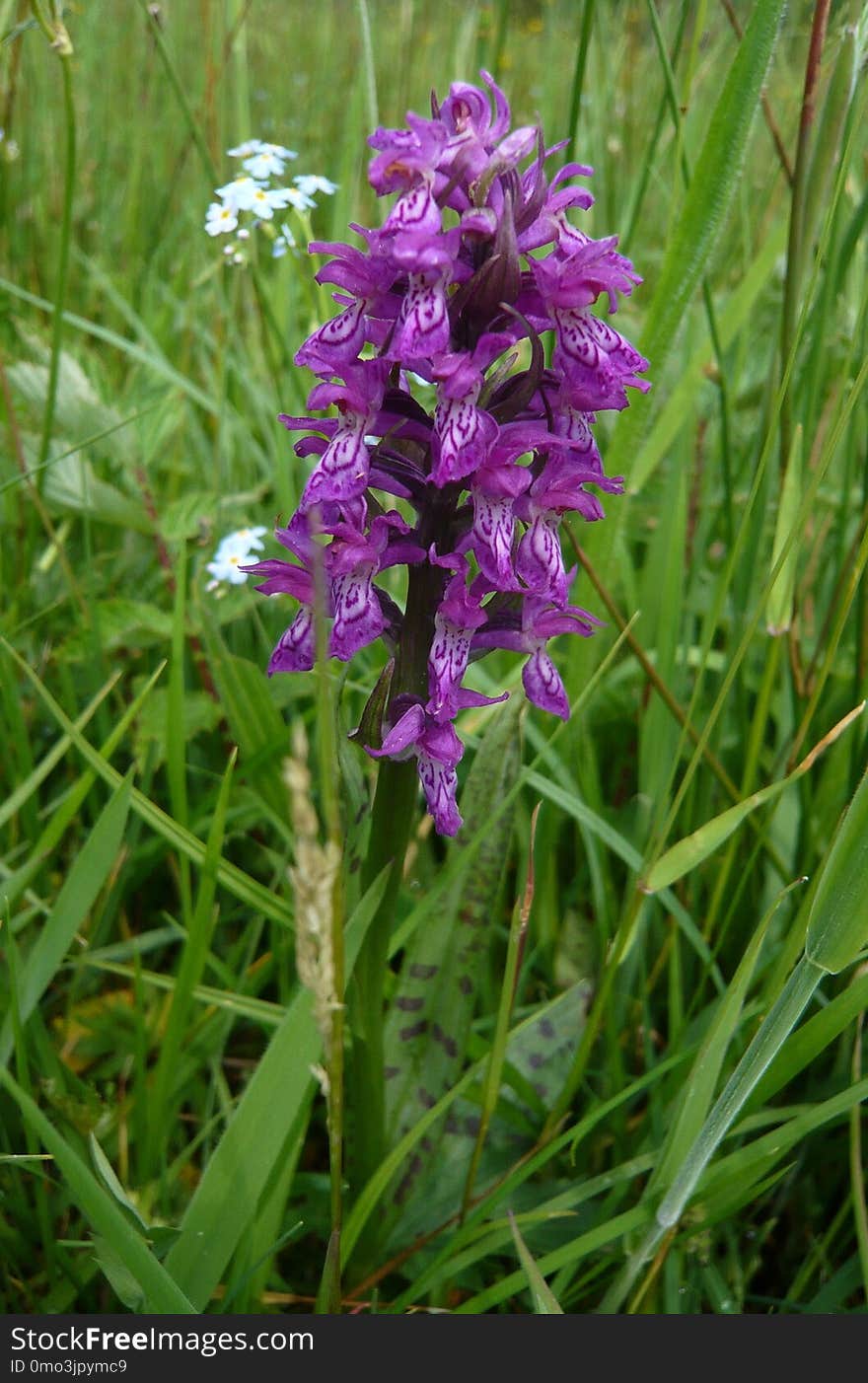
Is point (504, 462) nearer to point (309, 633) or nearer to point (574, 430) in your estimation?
point (574, 430)

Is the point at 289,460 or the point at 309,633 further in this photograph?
the point at 289,460

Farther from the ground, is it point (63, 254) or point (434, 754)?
point (63, 254)

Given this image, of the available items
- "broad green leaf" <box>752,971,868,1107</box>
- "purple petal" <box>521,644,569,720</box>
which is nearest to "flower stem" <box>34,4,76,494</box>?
"purple petal" <box>521,644,569,720</box>

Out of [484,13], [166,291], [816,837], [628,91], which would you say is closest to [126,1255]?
[816,837]

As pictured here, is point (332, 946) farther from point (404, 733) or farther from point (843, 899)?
point (843, 899)

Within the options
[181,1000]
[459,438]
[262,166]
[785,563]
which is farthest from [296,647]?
[262,166]

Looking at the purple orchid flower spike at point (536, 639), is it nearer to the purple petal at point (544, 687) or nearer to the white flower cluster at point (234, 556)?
the purple petal at point (544, 687)

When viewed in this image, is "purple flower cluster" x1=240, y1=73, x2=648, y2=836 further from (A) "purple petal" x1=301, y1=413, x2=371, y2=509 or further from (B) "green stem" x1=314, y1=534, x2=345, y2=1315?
(B) "green stem" x1=314, y1=534, x2=345, y2=1315

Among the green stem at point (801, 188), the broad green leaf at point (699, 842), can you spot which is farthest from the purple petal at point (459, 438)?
the green stem at point (801, 188)
